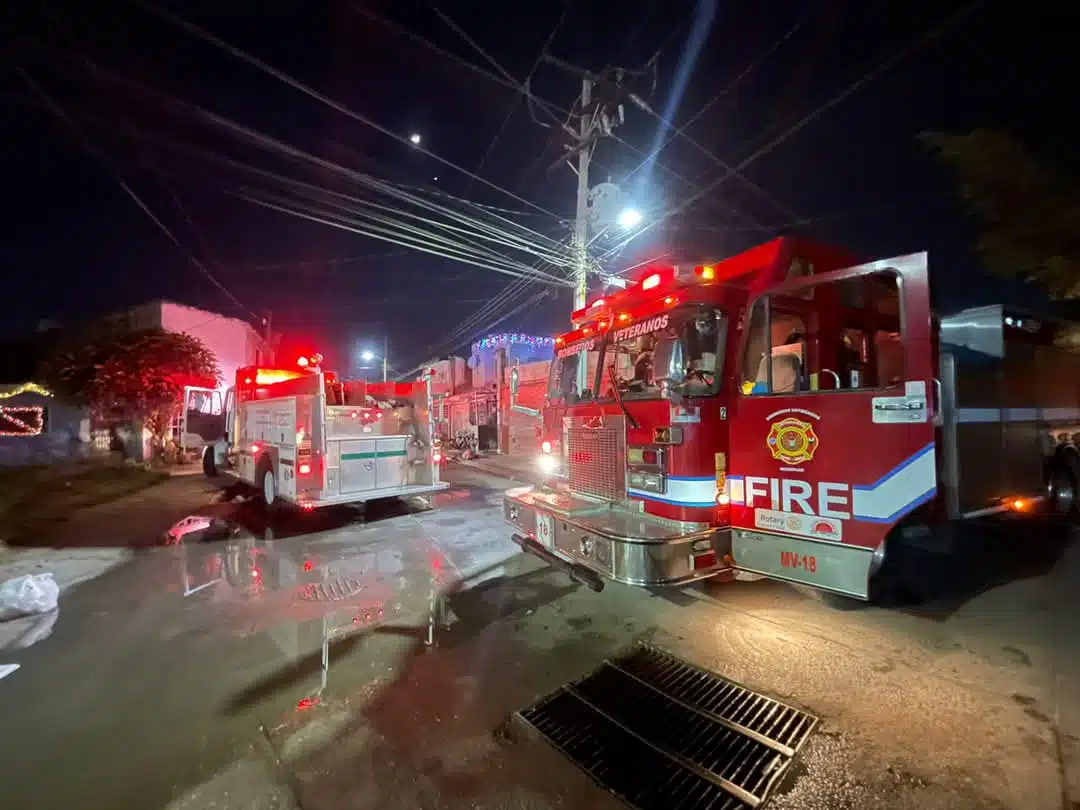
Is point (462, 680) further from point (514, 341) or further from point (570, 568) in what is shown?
point (514, 341)

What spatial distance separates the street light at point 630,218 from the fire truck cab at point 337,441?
7.33 metres

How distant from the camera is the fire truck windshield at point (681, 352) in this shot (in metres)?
3.96

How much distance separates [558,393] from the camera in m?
6.07

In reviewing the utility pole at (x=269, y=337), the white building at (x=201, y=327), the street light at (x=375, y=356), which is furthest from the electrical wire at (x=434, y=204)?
the street light at (x=375, y=356)

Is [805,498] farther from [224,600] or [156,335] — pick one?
[156,335]

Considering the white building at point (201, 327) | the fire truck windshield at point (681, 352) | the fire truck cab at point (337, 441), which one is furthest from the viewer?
the white building at point (201, 327)

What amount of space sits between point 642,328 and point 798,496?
1.85 metres

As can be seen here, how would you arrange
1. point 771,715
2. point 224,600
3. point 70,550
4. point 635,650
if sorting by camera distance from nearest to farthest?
point 771,715
point 635,650
point 224,600
point 70,550

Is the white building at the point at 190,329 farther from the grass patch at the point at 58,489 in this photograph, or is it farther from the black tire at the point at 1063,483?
the black tire at the point at 1063,483

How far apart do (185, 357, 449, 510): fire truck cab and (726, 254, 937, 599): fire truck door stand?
6.21m

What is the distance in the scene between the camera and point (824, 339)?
4242 mm

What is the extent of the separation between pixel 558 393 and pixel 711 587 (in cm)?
264


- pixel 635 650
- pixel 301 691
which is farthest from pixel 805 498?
pixel 301 691

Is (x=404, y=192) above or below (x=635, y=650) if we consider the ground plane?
above
